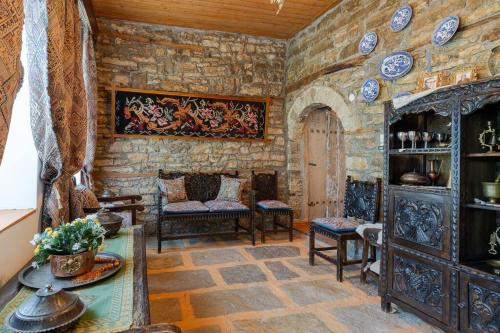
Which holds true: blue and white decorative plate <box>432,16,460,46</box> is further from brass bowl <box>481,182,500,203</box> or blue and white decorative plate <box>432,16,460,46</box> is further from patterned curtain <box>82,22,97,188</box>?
patterned curtain <box>82,22,97,188</box>

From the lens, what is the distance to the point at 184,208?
4145 millimetres

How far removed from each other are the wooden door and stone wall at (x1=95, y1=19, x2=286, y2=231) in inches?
18.2

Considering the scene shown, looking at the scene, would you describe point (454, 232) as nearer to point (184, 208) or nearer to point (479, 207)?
point (479, 207)

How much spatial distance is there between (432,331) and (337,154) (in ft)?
11.2

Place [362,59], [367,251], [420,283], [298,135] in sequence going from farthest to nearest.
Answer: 1. [298,135]
2. [362,59]
3. [367,251]
4. [420,283]

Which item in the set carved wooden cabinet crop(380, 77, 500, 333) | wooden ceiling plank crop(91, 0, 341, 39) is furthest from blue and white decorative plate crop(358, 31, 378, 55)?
carved wooden cabinet crop(380, 77, 500, 333)

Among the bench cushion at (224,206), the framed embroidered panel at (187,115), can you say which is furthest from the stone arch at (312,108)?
the bench cushion at (224,206)

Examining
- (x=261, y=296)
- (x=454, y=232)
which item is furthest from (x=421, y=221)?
(x=261, y=296)

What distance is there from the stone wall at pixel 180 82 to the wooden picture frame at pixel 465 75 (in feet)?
10.2

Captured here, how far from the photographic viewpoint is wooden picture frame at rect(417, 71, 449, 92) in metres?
2.66

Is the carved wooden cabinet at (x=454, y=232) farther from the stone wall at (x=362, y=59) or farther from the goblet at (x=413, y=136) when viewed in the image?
the stone wall at (x=362, y=59)

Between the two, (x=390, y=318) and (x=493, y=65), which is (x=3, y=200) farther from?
(x=493, y=65)

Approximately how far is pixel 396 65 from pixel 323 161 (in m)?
2.47

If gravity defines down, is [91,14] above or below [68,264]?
above
